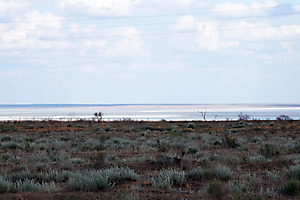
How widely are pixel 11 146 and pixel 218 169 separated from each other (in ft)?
45.9

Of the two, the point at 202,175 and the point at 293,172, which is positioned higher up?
the point at 293,172

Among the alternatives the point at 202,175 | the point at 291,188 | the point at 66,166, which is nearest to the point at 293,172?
the point at 291,188

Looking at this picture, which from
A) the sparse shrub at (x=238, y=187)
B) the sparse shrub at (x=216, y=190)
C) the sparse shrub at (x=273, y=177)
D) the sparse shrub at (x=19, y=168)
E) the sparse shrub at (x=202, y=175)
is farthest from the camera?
the sparse shrub at (x=19, y=168)

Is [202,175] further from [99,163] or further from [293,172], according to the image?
[99,163]

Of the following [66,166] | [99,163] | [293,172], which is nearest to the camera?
[293,172]

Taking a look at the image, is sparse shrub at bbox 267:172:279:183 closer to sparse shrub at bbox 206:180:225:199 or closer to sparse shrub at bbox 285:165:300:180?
sparse shrub at bbox 285:165:300:180

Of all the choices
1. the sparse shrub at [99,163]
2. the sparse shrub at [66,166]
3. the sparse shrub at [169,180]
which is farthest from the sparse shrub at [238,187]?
the sparse shrub at [66,166]

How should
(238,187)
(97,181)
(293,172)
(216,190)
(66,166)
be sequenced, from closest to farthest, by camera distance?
(216,190) < (238,187) < (97,181) < (293,172) < (66,166)

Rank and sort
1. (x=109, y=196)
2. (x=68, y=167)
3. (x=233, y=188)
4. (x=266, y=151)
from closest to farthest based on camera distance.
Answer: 1. (x=109, y=196)
2. (x=233, y=188)
3. (x=68, y=167)
4. (x=266, y=151)

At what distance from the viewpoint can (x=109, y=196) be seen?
8266 millimetres

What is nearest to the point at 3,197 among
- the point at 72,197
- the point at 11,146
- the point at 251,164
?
the point at 72,197

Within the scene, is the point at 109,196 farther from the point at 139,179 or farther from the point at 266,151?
the point at 266,151

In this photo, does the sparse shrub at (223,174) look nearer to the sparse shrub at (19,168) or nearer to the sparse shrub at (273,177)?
the sparse shrub at (273,177)

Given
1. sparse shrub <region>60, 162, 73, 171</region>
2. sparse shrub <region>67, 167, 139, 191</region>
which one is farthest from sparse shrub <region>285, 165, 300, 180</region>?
sparse shrub <region>60, 162, 73, 171</region>
